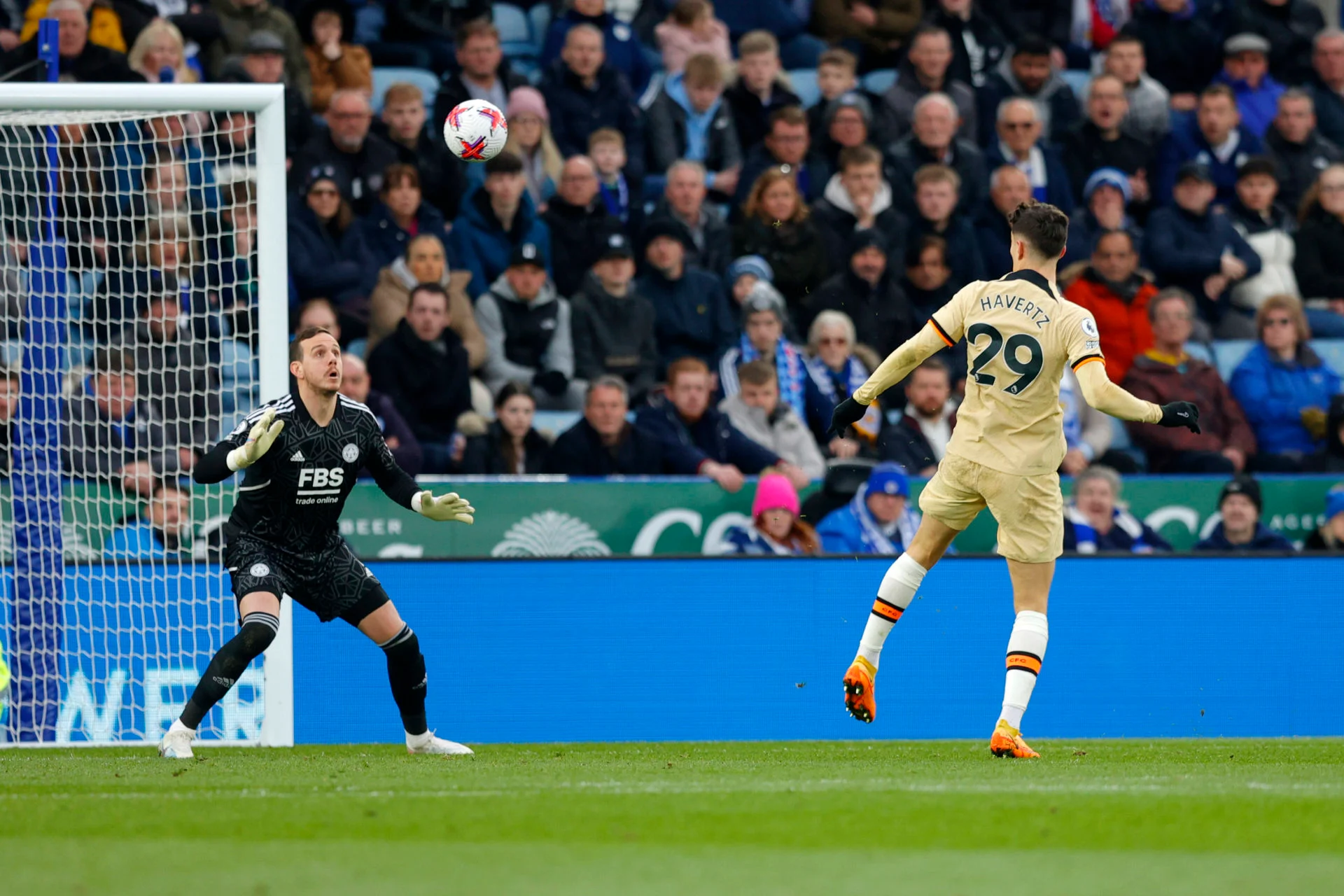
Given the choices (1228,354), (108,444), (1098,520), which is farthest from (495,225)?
(1228,354)

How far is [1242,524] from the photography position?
468 inches

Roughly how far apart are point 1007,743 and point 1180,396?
247 inches

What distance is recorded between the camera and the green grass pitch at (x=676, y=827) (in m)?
4.63

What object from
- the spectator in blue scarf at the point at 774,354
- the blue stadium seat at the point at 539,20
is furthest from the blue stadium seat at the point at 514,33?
the spectator in blue scarf at the point at 774,354

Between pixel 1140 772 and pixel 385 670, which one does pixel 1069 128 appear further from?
→ pixel 1140 772

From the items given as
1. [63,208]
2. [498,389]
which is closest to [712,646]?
[498,389]

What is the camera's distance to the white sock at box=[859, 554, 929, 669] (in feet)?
26.2

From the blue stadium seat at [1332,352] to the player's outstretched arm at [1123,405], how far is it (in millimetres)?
7809

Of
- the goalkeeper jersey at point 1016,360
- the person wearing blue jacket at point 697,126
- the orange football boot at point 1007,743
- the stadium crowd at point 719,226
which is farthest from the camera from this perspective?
the person wearing blue jacket at point 697,126

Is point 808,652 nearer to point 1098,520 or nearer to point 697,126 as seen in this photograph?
point 1098,520

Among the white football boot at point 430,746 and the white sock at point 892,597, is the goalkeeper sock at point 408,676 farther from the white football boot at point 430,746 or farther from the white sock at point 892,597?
the white sock at point 892,597

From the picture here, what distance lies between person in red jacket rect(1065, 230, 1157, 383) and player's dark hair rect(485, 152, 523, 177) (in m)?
4.13

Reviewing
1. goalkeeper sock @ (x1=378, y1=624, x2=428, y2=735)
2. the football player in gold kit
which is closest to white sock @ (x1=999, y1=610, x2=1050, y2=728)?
the football player in gold kit

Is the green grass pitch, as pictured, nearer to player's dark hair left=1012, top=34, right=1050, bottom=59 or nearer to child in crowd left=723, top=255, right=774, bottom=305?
child in crowd left=723, top=255, right=774, bottom=305
